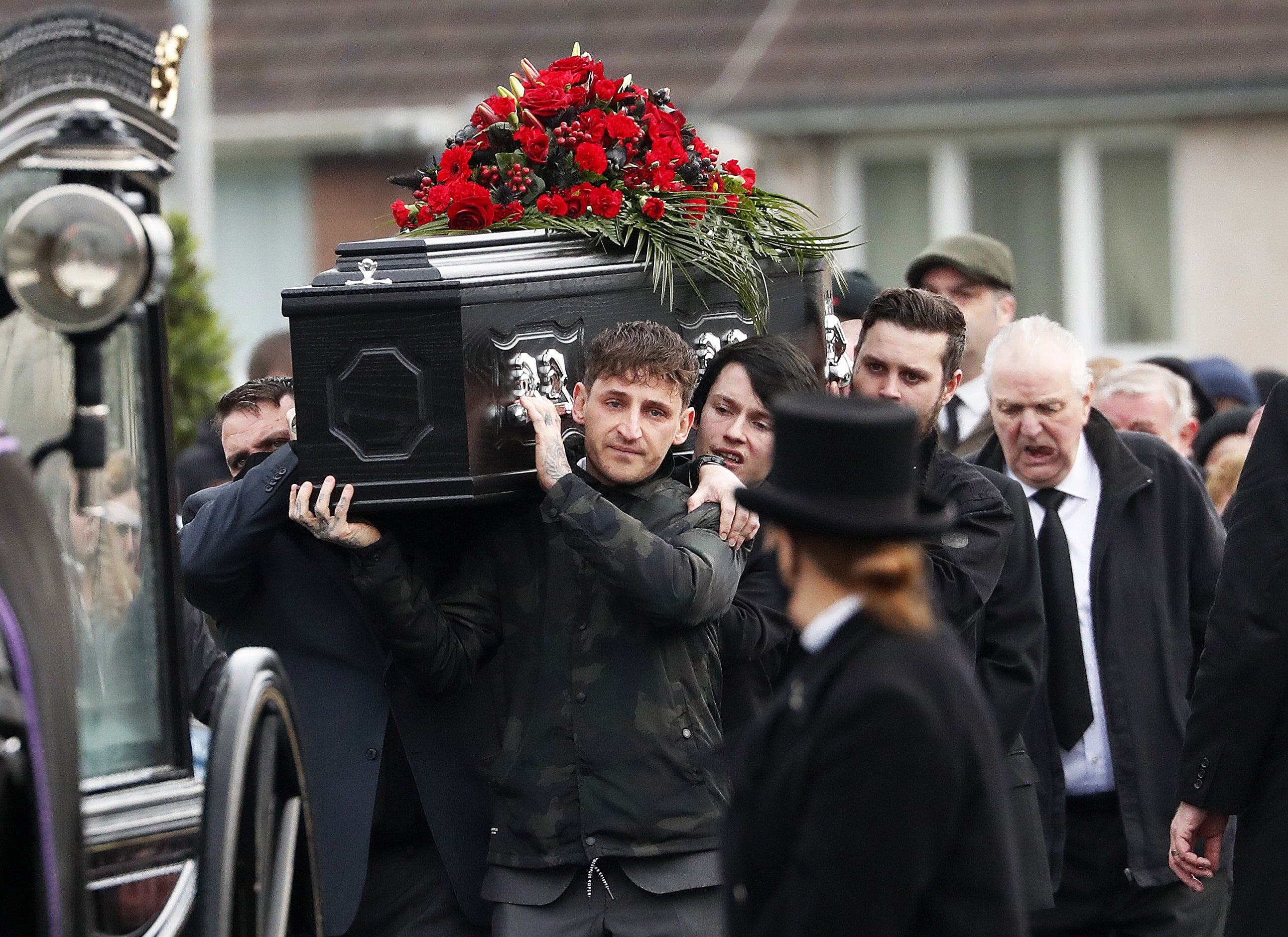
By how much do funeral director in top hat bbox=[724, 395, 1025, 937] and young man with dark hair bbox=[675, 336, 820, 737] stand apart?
1.48m

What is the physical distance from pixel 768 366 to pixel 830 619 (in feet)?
5.64

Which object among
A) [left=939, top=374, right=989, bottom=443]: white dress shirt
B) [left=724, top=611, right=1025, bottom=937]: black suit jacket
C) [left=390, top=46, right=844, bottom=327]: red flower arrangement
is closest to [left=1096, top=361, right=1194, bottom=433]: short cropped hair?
[left=939, top=374, right=989, bottom=443]: white dress shirt

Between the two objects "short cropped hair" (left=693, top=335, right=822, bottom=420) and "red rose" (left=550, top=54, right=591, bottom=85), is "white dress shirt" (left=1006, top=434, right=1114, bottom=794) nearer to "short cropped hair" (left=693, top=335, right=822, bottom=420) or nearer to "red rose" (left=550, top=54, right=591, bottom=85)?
"short cropped hair" (left=693, top=335, right=822, bottom=420)

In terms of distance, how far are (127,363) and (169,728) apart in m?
0.67

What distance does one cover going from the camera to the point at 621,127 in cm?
470

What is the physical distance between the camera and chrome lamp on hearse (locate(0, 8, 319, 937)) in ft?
9.48

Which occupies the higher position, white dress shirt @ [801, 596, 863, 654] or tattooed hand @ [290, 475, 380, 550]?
tattooed hand @ [290, 475, 380, 550]

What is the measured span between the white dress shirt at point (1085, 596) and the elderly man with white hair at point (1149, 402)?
128 cm

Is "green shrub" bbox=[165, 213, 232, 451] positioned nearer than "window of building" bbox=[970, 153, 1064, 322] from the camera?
Yes

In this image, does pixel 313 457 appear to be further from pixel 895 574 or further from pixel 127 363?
pixel 895 574

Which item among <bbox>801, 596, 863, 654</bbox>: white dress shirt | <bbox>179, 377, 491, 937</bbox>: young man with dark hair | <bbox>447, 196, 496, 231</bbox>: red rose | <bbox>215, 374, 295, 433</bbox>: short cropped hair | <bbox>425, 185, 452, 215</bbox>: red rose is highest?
<bbox>425, 185, 452, 215</bbox>: red rose

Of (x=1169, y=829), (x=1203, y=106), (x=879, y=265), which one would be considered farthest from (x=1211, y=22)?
(x=1169, y=829)

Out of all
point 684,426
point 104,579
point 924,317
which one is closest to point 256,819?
point 104,579

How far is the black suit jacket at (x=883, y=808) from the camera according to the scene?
108 inches
